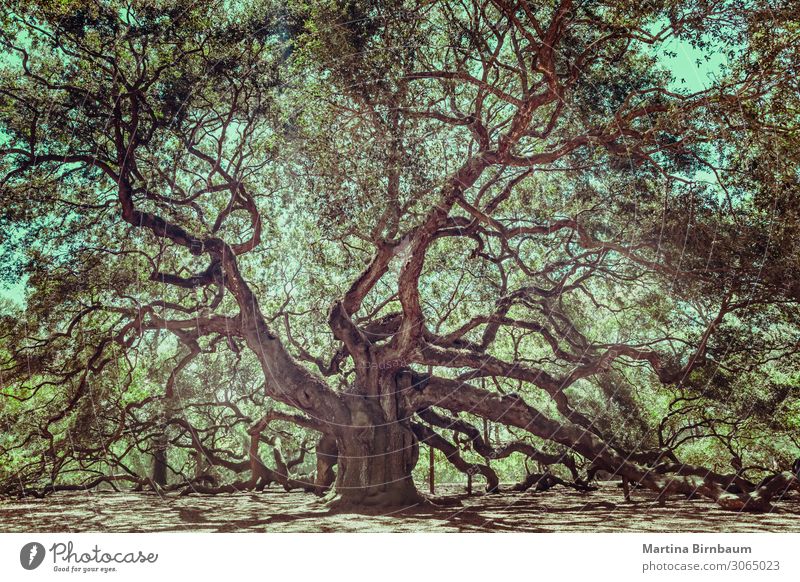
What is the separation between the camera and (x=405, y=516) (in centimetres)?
680

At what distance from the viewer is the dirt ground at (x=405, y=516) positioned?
606 cm

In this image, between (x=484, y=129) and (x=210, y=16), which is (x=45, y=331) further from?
(x=484, y=129)

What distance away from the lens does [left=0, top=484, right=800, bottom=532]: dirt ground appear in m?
6.06
